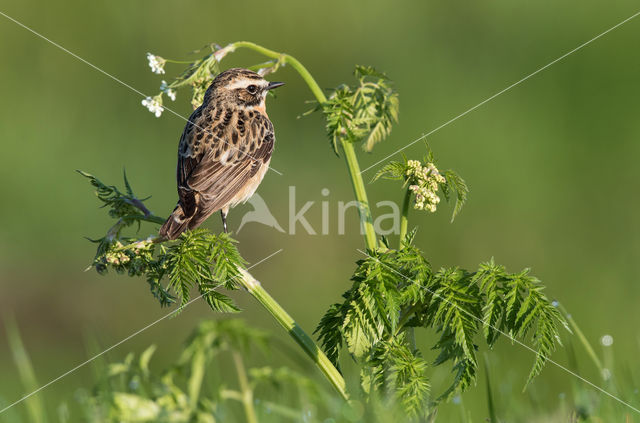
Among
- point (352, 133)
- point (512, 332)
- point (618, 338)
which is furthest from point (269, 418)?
point (618, 338)

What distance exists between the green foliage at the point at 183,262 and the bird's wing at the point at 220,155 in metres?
1.04

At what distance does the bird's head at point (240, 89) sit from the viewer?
5.68 meters

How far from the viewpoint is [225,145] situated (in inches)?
224

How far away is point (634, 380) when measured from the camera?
14.0 ft

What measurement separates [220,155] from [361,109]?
1627 millimetres

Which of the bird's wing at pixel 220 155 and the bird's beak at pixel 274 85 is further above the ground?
the bird's beak at pixel 274 85

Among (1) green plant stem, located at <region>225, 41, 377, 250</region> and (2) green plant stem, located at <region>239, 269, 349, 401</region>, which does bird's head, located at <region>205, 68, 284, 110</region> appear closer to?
(1) green plant stem, located at <region>225, 41, 377, 250</region>

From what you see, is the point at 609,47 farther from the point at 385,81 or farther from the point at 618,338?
the point at 385,81

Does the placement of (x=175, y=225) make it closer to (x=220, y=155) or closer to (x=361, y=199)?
(x=361, y=199)

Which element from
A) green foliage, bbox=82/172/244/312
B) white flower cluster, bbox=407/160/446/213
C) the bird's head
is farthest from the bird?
white flower cluster, bbox=407/160/446/213

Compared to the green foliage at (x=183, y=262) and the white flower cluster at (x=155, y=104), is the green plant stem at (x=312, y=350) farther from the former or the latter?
the white flower cluster at (x=155, y=104)

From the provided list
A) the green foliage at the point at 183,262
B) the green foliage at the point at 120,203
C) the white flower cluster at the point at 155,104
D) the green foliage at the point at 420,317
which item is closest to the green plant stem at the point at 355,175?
the green foliage at the point at 420,317

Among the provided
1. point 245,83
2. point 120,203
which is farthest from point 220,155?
point 120,203

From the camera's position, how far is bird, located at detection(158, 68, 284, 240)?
537 centimetres
